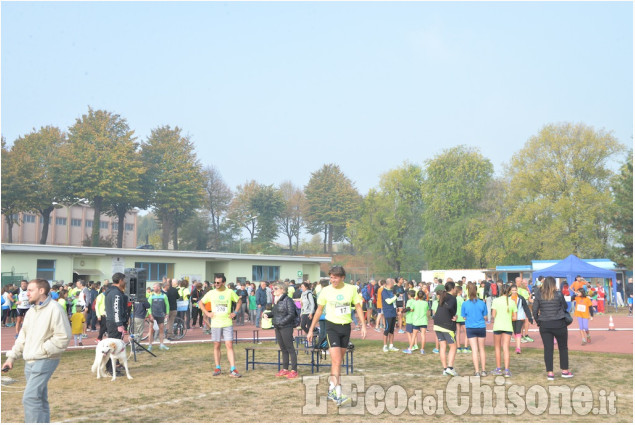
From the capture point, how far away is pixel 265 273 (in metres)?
44.9

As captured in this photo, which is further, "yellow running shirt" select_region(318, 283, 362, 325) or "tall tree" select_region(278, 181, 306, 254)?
"tall tree" select_region(278, 181, 306, 254)

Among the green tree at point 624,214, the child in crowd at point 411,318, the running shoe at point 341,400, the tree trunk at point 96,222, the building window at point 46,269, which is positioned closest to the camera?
the running shoe at point 341,400

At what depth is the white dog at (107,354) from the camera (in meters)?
10.9

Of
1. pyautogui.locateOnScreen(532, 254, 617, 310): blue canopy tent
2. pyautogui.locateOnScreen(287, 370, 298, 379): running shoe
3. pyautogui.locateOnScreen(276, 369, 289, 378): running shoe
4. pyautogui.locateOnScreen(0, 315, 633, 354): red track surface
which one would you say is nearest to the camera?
pyautogui.locateOnScreen(287, 370, 298, 379): running shoe

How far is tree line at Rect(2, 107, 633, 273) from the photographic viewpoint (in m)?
49.4

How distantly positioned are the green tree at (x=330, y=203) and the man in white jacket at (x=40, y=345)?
3371 inches

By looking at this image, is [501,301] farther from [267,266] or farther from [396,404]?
[267,266]

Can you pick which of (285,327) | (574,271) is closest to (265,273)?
(574,271)

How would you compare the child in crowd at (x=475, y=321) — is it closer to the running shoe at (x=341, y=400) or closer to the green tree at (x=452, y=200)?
the running shoe at (x=341, y=400)

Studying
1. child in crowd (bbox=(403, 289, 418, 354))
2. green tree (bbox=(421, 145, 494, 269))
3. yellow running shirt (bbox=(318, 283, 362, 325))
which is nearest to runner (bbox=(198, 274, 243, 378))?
yellow running shirt (bbox=(318, 283, 362, 325))

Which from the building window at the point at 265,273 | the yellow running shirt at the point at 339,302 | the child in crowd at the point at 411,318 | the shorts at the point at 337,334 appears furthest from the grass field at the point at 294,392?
the building window at the point at 265,273

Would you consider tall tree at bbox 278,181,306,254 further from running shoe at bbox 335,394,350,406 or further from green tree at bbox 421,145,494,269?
running shoe at bbox 335,394,350,406

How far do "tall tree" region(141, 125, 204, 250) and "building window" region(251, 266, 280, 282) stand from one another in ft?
92.9

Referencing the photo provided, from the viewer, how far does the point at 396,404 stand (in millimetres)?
8688
